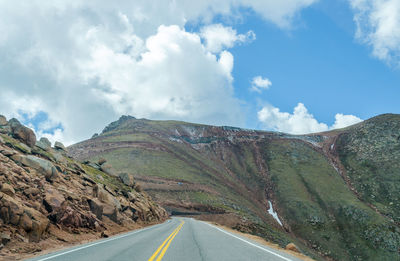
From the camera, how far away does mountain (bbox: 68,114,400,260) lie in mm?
57750

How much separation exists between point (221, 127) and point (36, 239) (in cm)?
14440

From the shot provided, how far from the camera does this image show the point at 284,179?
94.4 meters

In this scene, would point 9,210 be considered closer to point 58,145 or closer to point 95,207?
point 95,207

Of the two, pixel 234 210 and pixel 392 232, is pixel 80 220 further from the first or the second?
Answer: pixel 392 232

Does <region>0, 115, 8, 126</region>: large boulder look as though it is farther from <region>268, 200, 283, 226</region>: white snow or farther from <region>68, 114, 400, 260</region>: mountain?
<region>268, 200, 283, 226</region>: white snow

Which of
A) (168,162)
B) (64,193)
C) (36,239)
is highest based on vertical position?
(168,162)

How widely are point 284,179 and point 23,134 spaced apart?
3556 inches

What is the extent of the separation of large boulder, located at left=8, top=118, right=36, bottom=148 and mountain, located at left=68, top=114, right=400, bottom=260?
3696 cm

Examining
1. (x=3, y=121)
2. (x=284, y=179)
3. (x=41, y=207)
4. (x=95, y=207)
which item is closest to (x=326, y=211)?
(x=284, y=179)

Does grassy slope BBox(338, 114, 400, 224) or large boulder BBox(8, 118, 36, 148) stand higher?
grassy slope BBox(338, 114, 400, 224)

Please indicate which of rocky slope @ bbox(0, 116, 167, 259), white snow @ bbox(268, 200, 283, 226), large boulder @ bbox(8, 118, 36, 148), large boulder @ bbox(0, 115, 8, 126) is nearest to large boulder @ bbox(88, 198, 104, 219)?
rocky slope @ bbox(0, 116, 167, 259)

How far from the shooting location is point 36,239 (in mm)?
10961

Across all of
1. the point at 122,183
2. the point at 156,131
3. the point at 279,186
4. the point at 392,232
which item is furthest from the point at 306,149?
the point at 122,183

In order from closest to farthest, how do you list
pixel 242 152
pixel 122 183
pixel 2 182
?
pixel 2 182, pixel 122 183, pixel 242 152
